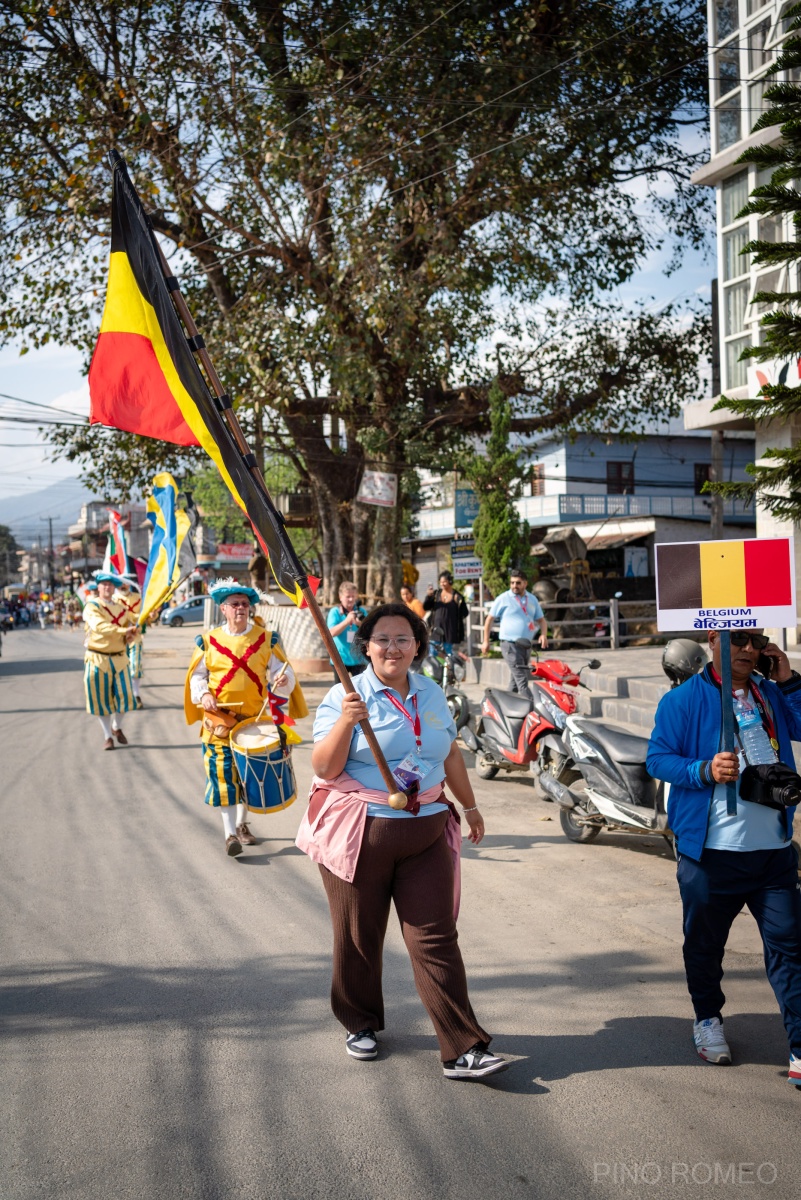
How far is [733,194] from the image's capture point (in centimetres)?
1487

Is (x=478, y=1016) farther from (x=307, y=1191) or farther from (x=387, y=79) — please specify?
(x=387, y=79)

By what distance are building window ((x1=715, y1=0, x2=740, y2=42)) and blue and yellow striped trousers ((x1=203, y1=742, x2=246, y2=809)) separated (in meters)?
13.1

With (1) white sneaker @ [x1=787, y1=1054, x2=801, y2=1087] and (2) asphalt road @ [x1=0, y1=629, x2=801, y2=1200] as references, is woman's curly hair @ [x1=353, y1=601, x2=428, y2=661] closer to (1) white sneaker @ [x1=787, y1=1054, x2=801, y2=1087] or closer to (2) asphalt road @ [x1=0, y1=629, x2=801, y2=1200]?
(2) asphalt road @ [x1=0, y1=629, x2=801, y2=1200]

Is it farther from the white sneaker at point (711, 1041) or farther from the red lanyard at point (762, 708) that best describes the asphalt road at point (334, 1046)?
the red lanyard at point (762, 708)

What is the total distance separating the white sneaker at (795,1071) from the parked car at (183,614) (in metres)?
47.2

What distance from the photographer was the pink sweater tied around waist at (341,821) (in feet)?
12.5

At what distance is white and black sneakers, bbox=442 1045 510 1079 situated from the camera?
3.65 m

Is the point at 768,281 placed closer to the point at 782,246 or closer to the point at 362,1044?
the point at 782,246

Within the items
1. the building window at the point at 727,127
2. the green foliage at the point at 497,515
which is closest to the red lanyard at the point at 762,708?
the building window at the point at 727,127

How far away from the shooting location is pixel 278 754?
271 inches

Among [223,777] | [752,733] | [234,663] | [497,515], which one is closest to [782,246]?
[752,733]

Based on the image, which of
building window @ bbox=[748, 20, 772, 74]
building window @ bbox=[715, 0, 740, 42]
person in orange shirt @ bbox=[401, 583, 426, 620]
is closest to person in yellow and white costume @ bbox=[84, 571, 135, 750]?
person in orange shirt @ bbox=[401, 583, 426, 620]

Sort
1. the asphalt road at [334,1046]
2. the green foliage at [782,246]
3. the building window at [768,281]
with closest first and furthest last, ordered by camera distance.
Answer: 1. the asphalt road at [334,1046]
2. the green foliage at [782,246]
3. the building window at [768,281]

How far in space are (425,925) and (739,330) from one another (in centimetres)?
1313
